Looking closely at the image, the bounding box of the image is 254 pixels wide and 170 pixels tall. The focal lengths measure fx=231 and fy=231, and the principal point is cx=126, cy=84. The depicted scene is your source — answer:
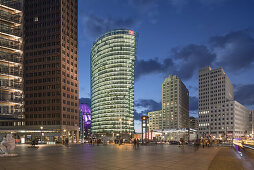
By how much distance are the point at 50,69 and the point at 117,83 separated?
66656 millimetres

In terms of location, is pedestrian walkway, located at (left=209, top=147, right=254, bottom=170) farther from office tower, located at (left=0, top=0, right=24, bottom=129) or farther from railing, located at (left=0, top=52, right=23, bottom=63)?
railing, located at (left=0, top=52, right=23, bottom=63)

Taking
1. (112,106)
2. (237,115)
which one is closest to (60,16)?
(112,106)

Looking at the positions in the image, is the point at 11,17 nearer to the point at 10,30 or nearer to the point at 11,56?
the point at 10,30

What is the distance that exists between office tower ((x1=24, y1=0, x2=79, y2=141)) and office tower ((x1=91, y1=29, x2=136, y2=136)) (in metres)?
52.8

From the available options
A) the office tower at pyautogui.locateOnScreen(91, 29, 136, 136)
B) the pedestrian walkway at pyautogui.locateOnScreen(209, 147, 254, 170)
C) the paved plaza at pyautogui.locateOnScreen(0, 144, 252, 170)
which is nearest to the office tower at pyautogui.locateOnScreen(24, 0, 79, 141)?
the office tower at pyautogui.locateOnScreen(91, 29, 136, 136)

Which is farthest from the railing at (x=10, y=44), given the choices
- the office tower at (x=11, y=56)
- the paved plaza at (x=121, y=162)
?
the paved plaza at (x=121, y=162)

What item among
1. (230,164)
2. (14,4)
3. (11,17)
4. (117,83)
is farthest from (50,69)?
(230,164)

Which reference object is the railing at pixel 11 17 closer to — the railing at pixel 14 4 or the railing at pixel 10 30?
the railing at pixel 14 4

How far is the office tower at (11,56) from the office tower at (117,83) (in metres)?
123

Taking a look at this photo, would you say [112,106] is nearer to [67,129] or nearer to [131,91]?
[131,91]

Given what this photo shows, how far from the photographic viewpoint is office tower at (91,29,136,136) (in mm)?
176625

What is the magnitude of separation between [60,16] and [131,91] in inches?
3200

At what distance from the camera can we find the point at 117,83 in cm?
17750

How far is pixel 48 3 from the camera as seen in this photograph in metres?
124
